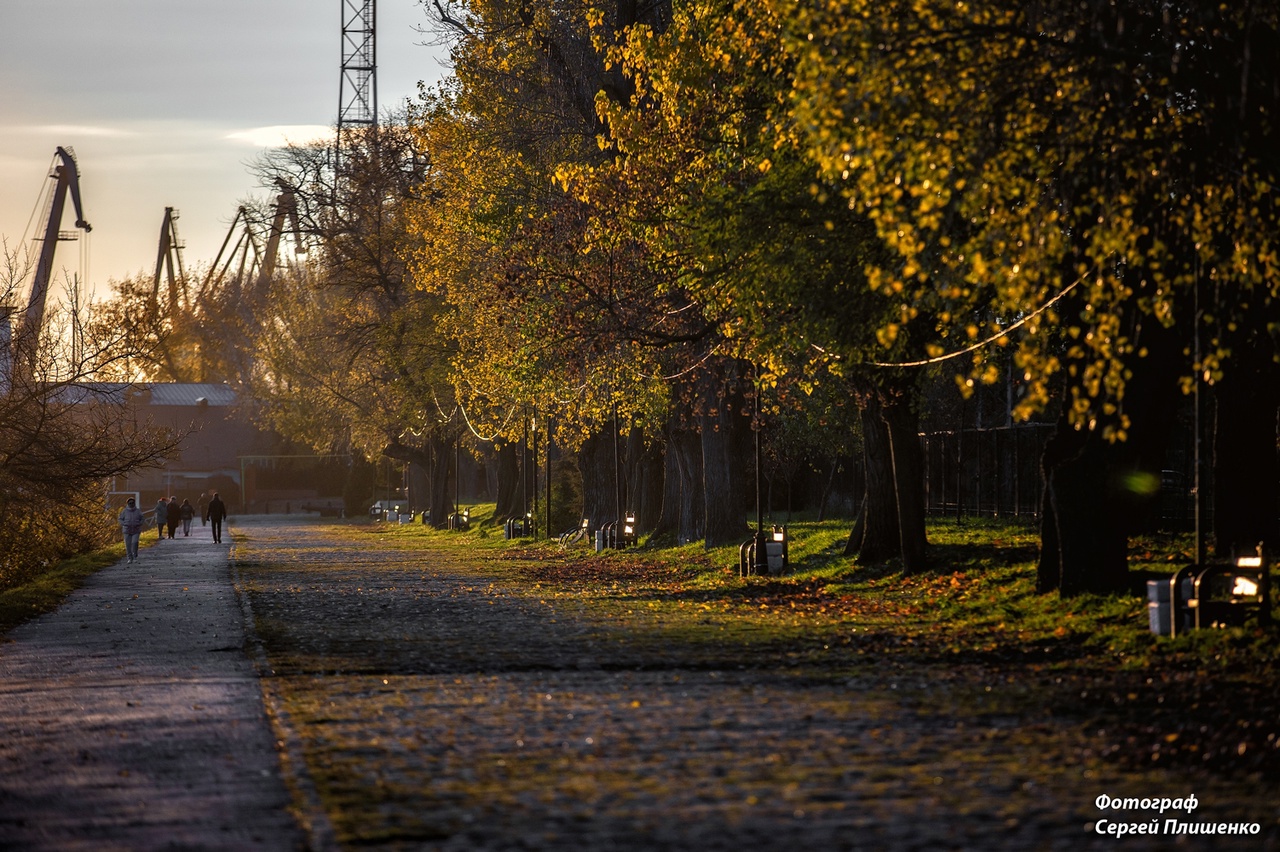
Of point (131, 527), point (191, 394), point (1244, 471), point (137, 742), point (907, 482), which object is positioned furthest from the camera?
point (191, 394)

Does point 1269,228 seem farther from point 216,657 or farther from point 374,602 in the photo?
point 374,602

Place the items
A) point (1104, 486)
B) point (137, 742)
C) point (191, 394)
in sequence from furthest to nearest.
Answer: point (191, 394) → point (1104, 486) → point (137, 742)

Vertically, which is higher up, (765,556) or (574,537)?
(765,556)

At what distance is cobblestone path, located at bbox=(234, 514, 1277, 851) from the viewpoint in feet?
24.5

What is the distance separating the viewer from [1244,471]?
19906 mm

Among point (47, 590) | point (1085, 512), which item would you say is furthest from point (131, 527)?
point (1085, 512)

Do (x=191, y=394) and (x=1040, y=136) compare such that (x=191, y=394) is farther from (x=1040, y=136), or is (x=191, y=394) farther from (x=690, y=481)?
(x=1040, y=136)

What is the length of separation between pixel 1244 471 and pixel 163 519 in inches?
1870

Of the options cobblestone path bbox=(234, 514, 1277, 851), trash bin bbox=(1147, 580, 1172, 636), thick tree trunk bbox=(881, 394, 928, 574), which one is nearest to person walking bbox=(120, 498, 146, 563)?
thick tree trunk bbox=(881, 394, 928, 574)

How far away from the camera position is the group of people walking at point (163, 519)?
4000cm

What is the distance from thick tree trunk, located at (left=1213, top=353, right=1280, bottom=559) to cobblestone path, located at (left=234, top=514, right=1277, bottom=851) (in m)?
5.34

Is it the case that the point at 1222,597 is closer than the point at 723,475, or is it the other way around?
the point at 1222,597

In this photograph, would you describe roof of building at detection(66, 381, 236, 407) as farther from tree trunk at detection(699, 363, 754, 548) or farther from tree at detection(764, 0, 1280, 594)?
tree at detection(764, 0, 1280, 594)

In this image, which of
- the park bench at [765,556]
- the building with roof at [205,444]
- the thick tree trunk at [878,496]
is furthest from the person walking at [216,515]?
the building with roof at [205,444]
